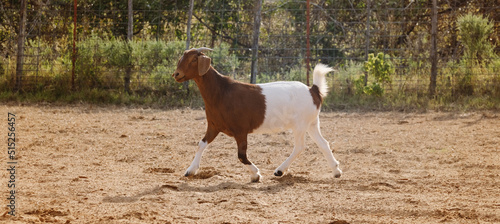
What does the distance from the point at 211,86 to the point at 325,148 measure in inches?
65.3

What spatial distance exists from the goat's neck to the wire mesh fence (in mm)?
7224

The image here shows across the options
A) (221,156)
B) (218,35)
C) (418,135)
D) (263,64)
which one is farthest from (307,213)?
(218,35)

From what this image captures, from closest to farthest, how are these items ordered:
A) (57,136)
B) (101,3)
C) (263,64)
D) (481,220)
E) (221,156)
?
1. (481,220)
2. (221,156)
3. (57,136)
4. (263,64)
5. (101,3)

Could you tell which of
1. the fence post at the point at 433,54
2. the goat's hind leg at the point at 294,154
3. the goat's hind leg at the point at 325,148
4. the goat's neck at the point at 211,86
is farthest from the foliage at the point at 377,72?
the goat's neck at the point at 211,86

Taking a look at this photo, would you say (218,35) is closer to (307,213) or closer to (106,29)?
(106,29)

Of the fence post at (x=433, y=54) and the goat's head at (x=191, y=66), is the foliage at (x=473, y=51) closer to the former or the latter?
the fence post at (x=433, y=54)

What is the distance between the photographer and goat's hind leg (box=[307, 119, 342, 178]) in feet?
24.3

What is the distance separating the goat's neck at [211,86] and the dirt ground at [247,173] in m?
0.97

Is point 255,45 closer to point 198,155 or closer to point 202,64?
point 202,64

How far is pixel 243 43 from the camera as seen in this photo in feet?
55.2

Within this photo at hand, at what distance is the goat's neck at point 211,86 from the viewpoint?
7.20 metres

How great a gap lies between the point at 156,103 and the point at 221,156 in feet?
19.4

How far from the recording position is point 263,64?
15.6 m

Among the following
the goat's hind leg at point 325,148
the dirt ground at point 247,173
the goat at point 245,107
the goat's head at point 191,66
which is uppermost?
the goat's head at point 191,66
